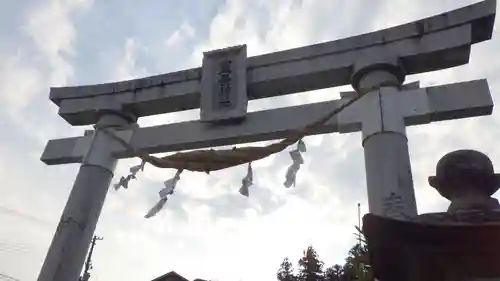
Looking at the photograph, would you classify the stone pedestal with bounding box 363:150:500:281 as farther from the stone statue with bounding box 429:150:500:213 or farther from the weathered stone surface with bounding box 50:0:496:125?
the weathered stone surface with bounding box 50:0:496:125

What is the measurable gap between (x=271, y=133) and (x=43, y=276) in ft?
8.59

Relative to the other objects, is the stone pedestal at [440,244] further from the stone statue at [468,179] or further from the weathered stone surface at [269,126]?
the weathered stone surface at [269,126]

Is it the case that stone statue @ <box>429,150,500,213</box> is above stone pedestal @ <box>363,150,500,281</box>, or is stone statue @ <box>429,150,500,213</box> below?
above

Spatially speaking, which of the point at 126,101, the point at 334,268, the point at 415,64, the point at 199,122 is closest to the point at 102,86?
the point at 126,101

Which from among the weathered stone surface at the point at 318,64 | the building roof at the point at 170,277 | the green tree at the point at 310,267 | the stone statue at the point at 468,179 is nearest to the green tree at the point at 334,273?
the green tree at the point at 310,267

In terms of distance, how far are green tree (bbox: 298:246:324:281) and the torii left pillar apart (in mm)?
18719

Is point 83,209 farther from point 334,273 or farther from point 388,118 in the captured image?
point 334,273

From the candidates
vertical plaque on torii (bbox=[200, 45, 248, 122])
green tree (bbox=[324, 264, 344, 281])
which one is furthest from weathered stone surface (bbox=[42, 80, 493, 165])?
green tree (bbox=[324, 264, 344, 281])

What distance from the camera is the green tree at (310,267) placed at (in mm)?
22625

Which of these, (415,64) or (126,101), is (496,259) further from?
(126,101)

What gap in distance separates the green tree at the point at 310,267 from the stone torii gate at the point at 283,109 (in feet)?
61.2

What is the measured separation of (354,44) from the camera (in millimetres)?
4715

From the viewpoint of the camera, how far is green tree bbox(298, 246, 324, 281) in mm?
22625

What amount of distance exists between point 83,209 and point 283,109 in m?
2.33
